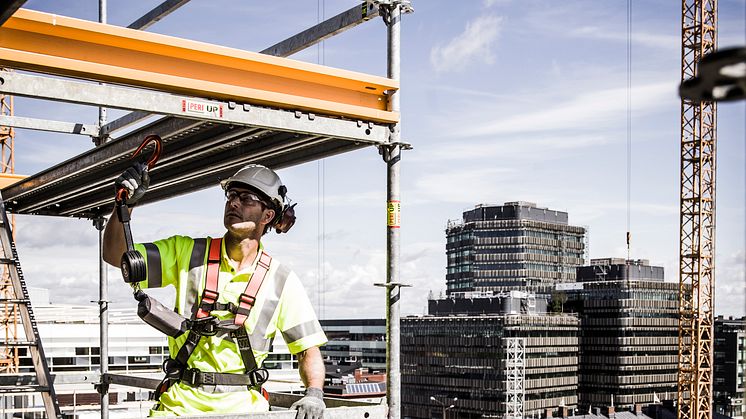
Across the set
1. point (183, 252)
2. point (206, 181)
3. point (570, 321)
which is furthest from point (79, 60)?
point (570, 321)

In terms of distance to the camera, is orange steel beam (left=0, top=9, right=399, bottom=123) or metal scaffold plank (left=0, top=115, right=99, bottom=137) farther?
metal scaffold plank (left=0, top=115, right=99, bottom=137)

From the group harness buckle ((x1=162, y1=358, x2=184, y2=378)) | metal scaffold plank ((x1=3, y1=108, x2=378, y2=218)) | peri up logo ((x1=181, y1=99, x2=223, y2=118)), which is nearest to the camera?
harness buckle ((x1=162, y1=358, x2=184, y2=378))

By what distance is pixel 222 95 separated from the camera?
6961 millimetres

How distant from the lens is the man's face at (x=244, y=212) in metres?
6.41

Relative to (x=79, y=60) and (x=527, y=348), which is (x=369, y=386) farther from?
(x=79, y=60)

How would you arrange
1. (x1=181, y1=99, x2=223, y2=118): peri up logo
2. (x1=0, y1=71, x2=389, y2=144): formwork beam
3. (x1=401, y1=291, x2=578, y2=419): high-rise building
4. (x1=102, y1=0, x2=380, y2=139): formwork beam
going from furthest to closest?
(x1=401, y1=291, x2=578, y2=419): high-rise building < (x1=102, y1=0, x2=380, y2=139): formwork beam < (x1=181, y1=99, x2=223, y2=118): peri up logo < (x1=0, y1=71, x2=389, y2=144): formwork beam

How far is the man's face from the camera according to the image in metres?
6.41

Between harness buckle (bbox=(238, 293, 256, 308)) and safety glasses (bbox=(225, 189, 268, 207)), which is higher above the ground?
safety glasses (bbox=(225, 189, 268, 207))

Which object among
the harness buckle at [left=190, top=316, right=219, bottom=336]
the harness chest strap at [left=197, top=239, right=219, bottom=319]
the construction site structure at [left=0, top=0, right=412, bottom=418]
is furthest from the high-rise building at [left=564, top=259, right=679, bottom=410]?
the harness buckle at [left=190, top=316, right=219, bottom=336]

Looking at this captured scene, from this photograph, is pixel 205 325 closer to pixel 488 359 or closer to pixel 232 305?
pixel 232 305

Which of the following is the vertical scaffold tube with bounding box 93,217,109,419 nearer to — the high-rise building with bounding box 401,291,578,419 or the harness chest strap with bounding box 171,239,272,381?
the harness chest strap with bounding box 171,239,272,381

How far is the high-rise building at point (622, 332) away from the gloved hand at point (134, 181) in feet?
551

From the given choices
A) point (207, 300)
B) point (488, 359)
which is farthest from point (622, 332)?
point (207, 300)

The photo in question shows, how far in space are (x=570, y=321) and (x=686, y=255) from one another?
272ft
